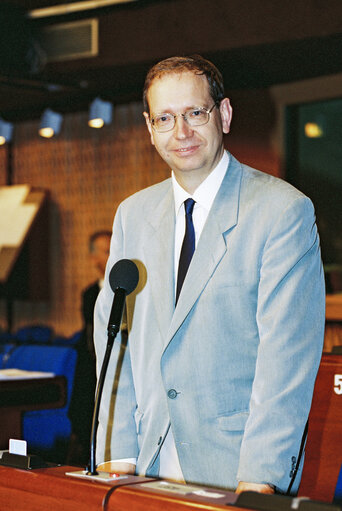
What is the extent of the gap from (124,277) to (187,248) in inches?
11.7

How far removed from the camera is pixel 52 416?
5.44m

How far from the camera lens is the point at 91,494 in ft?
4.61

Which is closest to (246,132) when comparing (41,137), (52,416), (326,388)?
Result: (41,137)

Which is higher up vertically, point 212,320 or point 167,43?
point 167,43

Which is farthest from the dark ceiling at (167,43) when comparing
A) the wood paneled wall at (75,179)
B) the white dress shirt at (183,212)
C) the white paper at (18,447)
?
the white paper at (18,447)

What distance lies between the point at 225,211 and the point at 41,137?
7275 millimetres

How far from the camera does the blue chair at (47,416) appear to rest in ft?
17.1

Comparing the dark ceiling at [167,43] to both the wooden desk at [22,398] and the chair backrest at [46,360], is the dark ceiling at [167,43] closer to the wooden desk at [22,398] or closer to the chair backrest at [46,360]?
the chair backrest at [46,360]

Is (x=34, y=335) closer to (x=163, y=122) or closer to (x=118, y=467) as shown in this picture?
(x=118, y=467)

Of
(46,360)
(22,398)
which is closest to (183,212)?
(22,398)

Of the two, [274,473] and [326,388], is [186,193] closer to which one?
[274,473]

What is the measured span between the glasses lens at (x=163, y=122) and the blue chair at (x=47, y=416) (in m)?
3.41

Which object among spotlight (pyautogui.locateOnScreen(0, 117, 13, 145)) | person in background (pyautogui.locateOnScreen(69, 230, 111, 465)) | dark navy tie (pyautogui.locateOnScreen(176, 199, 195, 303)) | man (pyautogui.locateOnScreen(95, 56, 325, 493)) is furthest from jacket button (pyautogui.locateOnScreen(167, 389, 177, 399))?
spotlight (pyautogui.locateOnScreen(0, 117, 13, 145))

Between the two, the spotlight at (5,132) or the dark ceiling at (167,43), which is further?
the spotlight at (5,132)
